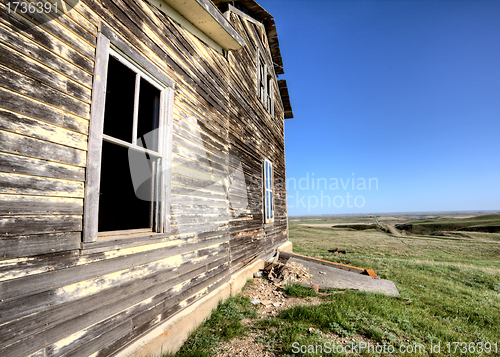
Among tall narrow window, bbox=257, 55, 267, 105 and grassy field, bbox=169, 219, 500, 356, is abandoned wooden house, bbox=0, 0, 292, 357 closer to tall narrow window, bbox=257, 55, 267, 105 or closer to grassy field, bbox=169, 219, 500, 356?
grassy field, bbox=169, 219, 500, 356

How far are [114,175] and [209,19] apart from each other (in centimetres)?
322

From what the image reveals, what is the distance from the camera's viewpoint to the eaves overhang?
3.70 m

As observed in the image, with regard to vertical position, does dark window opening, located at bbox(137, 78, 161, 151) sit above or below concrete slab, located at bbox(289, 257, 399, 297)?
above

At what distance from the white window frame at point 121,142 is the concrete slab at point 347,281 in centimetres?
462

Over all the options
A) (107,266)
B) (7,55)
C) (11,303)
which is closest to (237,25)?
(7,55)

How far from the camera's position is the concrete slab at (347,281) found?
5.87 m

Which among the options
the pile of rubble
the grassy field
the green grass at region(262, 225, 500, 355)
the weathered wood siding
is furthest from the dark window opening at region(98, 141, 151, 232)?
the pile of rubble

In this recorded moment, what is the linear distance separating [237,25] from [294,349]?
6.99 meters

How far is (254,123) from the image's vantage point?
7445 mm

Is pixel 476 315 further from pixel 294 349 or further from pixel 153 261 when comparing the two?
pixel 153 261

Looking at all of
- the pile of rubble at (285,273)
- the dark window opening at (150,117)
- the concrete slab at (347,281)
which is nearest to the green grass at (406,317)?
the concrete slab at (347,281)

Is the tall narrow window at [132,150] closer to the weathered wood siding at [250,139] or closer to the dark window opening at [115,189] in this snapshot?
the dark window opening at [115,189]

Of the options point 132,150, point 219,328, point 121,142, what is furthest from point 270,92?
point 219,328

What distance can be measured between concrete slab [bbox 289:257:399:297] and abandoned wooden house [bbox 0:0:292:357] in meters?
2.19
